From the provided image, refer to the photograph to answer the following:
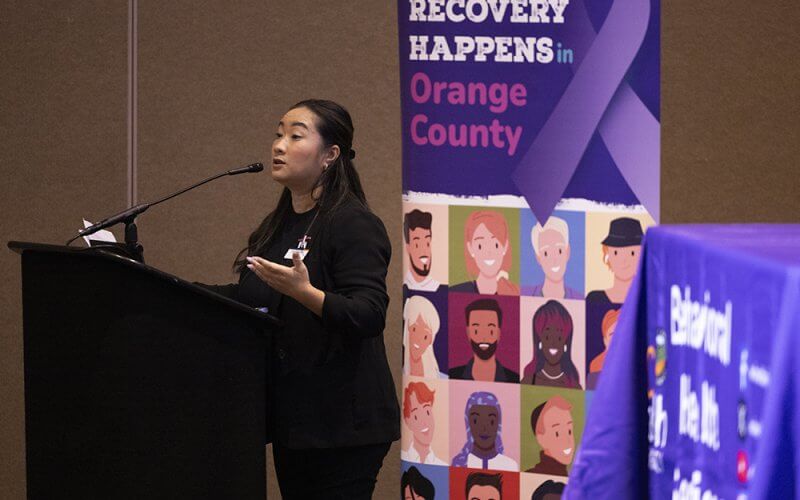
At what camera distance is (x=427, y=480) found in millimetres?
2545

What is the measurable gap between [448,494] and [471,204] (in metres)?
0.69

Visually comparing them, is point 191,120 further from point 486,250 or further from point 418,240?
point 486,250

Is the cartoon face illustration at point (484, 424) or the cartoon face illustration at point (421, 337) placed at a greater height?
the cartoon face illustration at point (421, 337)

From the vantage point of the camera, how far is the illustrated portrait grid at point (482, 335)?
2467mm

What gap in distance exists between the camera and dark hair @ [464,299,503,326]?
2.47 metres

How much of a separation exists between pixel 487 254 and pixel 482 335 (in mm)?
187

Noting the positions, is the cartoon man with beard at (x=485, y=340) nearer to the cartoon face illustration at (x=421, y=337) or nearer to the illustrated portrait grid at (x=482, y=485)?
the cartoon face illustration at (x=421, y=337)

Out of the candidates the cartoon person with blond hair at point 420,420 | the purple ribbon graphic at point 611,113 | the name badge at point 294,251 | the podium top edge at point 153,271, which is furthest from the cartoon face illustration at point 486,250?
A: the podium top edge at point 153,271

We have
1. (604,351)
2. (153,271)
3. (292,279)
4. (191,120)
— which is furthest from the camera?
(191,120)

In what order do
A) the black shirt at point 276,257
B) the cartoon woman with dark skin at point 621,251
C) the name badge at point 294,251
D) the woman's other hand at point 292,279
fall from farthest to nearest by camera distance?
the cartoon woman with dark skin at point 621,251, the black shirt at point 276,257, the name badge at point 294,251, the woman's other hand at point 292,279

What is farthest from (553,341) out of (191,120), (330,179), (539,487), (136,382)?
(191,120)

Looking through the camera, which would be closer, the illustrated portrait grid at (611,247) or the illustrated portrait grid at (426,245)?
the illustrated portrait grid at (611,247)

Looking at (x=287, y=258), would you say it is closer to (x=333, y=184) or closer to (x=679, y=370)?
(x=333, y=184)

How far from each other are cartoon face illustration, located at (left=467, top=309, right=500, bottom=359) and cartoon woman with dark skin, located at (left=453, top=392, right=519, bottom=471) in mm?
102
